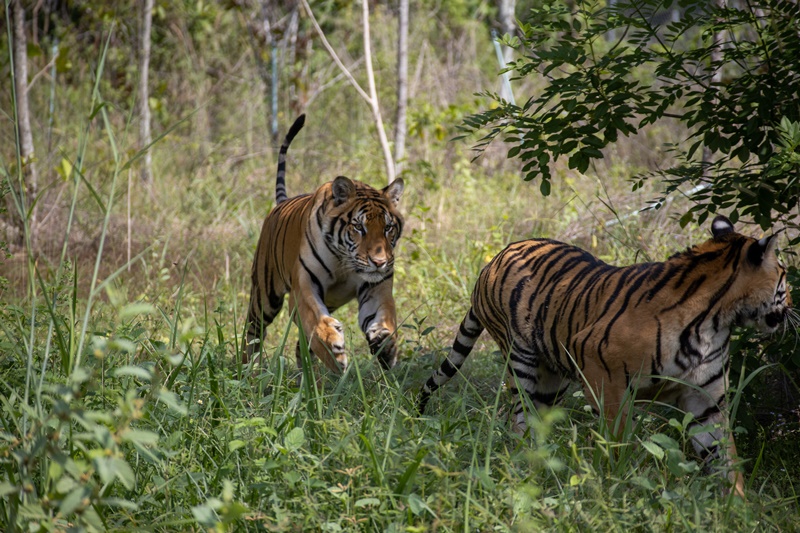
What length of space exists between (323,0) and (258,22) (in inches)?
33.7

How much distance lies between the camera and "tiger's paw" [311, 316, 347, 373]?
4625 millimetres

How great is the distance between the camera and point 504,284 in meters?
4.14

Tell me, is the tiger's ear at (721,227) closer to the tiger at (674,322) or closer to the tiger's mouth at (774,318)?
the tiger at (674,322)

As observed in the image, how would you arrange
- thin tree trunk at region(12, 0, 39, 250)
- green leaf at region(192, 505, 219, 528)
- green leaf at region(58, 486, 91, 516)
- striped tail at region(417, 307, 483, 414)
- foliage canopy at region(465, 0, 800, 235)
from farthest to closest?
1. thin tree trunk at region(12, 0, 39, 250)
2. striped tail at region(417, 307, 483, 414)
3. foliage canopy at region(465, 0, 800, 235)
4. green leaf at region(192, 505, 219, 528)
5. green leaf at region(58, 486, 91, 516)

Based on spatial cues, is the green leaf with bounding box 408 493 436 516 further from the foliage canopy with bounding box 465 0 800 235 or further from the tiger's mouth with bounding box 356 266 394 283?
the tiger's mouth with bounding box 356 266 394 283

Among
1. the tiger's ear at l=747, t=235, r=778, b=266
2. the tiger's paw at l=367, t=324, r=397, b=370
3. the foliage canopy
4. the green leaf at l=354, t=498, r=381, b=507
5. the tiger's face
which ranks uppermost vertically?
the foliage canopy

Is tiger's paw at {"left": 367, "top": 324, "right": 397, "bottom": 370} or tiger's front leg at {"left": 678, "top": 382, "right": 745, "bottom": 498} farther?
tiger's paw at {"left": 367, "top": 324, "right": 397, "bottom": 370}

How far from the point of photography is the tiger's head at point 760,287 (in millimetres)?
3199

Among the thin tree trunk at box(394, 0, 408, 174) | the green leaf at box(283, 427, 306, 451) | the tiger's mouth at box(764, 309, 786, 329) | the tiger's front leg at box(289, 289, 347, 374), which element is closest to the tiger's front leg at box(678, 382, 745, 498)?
the tiger's mouth at box(764, 309, 786, 329)

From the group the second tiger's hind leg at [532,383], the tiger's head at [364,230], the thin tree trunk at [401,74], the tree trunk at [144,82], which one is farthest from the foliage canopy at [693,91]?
the tree trunk at [144,82]

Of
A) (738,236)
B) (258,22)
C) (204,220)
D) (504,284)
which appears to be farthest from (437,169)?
(738,236)

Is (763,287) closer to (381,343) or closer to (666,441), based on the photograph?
(666,441)

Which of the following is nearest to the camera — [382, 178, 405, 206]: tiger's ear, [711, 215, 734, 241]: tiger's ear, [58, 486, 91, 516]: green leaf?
[58, 486, 91, 516]: green leaf

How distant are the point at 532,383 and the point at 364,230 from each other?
1430mm
